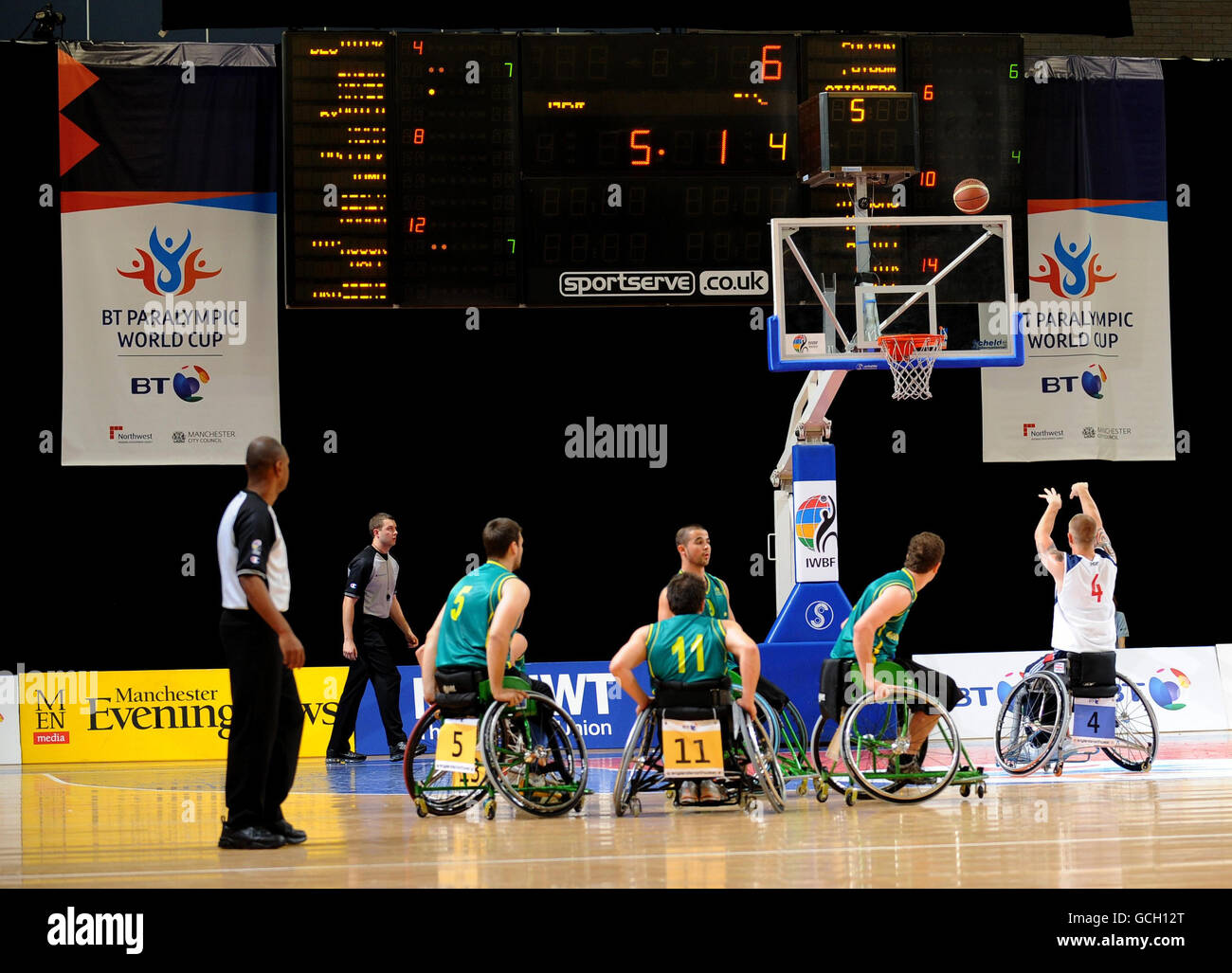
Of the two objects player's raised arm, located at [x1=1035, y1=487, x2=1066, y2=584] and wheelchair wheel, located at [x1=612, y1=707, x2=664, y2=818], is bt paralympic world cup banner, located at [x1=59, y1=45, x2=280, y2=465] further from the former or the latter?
player's raised arm, located at [x1=1035, y1=487, x2=1066, y2=584]

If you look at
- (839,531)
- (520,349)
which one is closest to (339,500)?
(520,349)

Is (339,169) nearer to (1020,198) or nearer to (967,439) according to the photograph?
(1020,198)

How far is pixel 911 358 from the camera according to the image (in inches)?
383

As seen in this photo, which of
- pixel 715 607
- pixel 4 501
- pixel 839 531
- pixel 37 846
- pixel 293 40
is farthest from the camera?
pixel 839 531

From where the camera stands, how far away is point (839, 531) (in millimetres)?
13547

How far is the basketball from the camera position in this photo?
10.2 meters

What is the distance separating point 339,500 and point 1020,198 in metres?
5.94

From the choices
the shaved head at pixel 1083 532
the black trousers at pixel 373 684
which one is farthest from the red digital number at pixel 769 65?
the black trousers at pixel 373 684

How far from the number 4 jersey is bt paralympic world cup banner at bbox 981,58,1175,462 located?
6.03m

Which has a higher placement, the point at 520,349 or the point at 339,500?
the point at 520,349

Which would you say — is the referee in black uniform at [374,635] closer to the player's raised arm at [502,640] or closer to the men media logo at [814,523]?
the men media logo at [814,523]

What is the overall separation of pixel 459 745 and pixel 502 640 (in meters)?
0.57

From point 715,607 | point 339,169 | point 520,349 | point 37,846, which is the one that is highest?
point 339,169

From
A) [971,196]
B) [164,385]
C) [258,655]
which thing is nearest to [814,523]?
[971,196]
